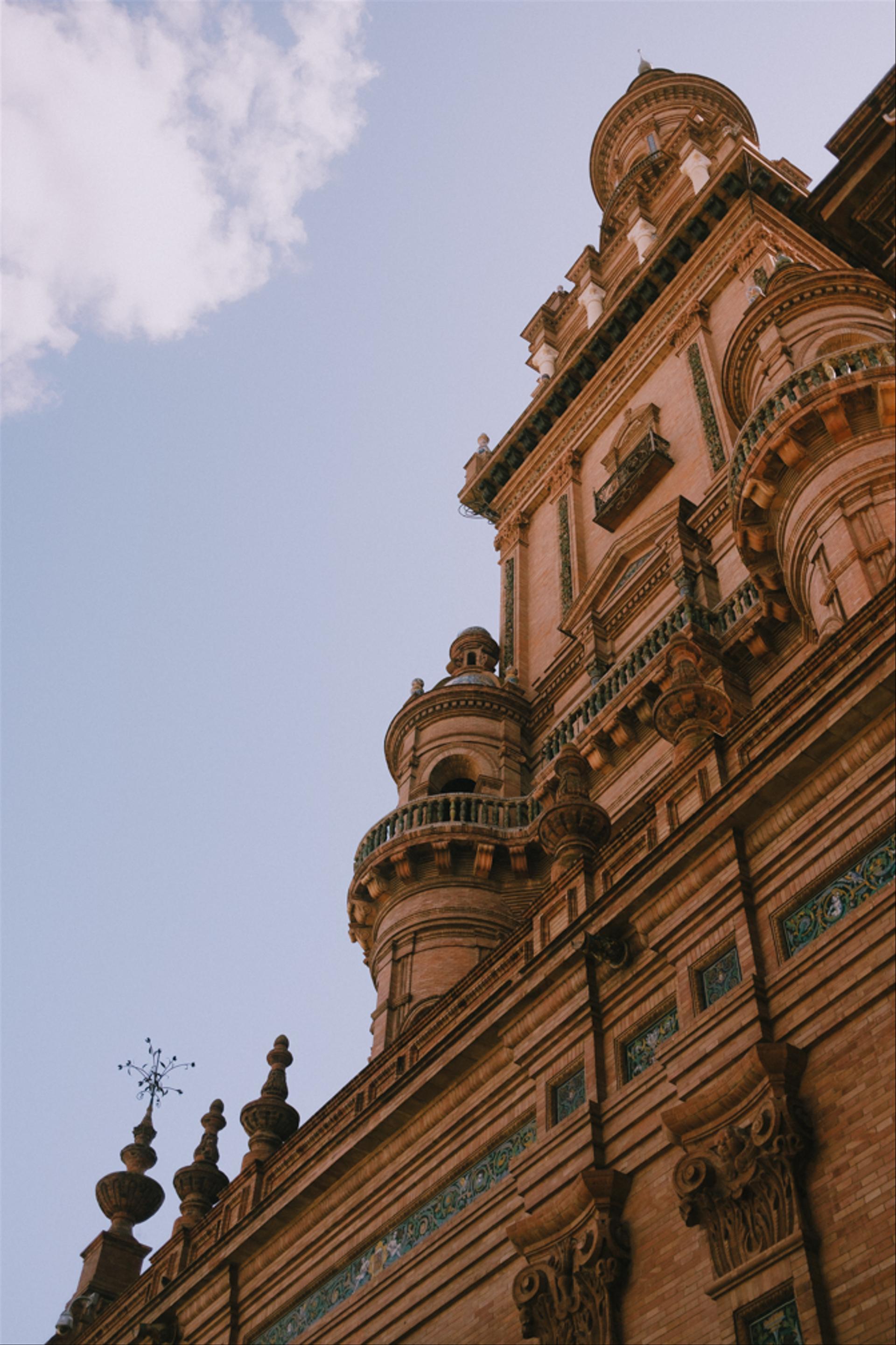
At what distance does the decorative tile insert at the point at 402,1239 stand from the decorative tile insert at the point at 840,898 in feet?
11.4

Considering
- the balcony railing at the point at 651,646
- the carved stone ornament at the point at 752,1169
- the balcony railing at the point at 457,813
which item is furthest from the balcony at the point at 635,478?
the carved stone ornament at the point at 752,1169

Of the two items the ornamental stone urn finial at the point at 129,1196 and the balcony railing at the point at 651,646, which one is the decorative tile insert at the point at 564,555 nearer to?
the balcony railing at the point at 651,646

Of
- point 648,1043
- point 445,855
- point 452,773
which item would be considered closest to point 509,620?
point 452,773

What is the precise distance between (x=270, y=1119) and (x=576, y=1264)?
34.6ft

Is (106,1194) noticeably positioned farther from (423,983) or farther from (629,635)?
(629,635)

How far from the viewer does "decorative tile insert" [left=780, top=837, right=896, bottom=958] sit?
10945 mm

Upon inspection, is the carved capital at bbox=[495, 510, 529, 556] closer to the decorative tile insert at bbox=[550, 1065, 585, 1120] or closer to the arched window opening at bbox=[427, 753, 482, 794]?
the arched window opening at bbox=[427, 753, 482, 794]

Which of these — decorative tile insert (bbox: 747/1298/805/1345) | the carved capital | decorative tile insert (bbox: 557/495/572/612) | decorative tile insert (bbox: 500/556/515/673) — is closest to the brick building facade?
decorative tile insert (bbox: 747/1298/805/1345)

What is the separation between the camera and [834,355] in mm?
19641

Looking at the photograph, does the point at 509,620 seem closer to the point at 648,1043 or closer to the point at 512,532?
the point at 512,532

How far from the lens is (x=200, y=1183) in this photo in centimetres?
Result: 2206

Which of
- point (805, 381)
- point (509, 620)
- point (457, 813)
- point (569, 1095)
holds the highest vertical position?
point (509, 620)

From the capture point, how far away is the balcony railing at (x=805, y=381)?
63.6 feet

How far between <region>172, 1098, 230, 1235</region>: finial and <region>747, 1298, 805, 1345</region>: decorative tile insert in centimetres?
1264
